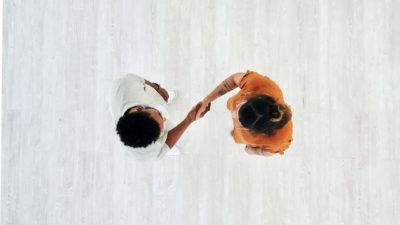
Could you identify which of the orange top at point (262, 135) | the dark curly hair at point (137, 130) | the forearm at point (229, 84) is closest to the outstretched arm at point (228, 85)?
the forearm at point (229, 84)

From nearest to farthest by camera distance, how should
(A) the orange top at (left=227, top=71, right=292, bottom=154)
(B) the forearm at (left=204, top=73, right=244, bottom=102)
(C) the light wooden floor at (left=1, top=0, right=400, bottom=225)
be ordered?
(A) the orange top at (left=227, top=71, right=292, bottom=154)
(B) the forearm at (left=204, top=73, right=244, bottom=102)
(C) the light wooden floor at (left=1, top=0, right=400, bottom=225)

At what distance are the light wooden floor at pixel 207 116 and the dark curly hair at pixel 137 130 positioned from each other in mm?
866

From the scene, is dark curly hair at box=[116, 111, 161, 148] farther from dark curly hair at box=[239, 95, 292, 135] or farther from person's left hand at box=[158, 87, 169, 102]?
person's left hand at box=[158, 87, 169, 102]

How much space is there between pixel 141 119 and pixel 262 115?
1.75 ft

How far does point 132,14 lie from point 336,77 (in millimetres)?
1526

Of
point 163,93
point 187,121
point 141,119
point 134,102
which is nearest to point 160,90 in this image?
point 163,93

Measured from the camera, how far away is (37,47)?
8.54ft

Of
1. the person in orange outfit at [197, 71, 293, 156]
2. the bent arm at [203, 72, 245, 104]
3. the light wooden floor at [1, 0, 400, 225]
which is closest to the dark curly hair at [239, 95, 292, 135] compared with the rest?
the person in orange outfit at [197, 71, 293, 156]

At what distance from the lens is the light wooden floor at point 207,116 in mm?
2350

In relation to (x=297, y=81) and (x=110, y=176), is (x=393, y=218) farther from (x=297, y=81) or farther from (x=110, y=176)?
(x=110, y=176)

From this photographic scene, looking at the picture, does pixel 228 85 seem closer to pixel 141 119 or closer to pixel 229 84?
pixel 229 84

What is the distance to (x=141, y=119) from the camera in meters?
1.53

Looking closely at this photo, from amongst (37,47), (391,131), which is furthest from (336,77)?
(37,47)

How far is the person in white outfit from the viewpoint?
5.01ft
